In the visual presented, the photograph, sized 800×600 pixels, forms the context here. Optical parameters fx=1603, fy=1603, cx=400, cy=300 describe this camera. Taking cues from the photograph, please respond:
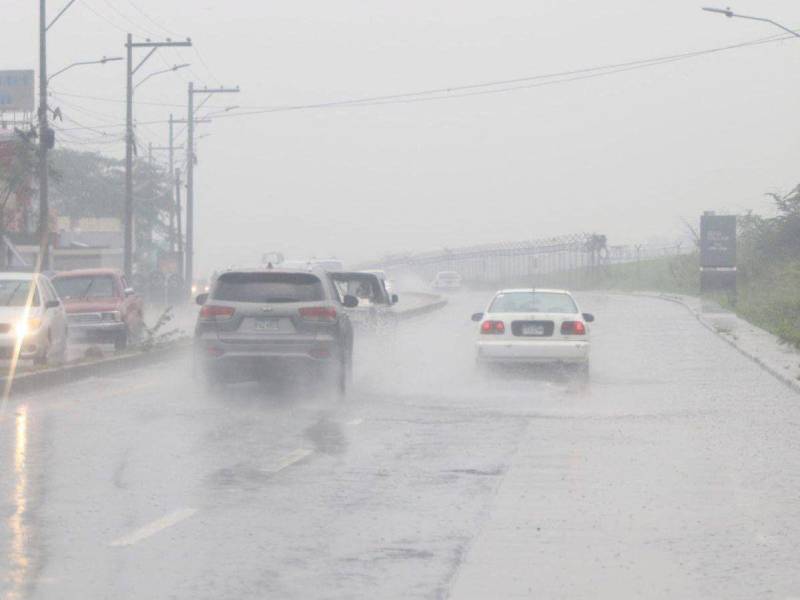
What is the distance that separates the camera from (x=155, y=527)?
34.5ft

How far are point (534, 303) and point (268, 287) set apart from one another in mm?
6524

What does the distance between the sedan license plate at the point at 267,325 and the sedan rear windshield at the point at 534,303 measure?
6135 mm

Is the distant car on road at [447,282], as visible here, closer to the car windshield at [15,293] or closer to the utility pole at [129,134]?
the utility pole at [129,134]

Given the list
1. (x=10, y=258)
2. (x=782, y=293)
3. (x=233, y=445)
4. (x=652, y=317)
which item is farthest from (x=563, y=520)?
(x=652, y=317)

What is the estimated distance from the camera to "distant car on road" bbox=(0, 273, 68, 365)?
2494 centimetres

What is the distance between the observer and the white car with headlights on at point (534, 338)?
25.6 meters

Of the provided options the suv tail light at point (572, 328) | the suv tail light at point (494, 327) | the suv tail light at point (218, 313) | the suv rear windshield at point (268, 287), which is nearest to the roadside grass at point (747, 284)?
the suv tail light at point (572, 328)

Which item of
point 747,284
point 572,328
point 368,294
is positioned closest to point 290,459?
point 572,328

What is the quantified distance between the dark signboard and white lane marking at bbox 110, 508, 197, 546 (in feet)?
166

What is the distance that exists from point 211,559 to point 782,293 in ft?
133

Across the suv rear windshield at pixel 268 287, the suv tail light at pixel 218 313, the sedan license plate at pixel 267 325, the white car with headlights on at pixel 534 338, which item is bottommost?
the white car with headlights on at pixel 534 338

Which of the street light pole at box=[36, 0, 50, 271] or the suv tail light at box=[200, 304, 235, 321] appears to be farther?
the street light pole at box=[36, 0, 50, 271]

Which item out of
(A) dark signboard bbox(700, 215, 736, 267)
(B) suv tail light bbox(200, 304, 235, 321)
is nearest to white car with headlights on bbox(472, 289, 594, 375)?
(B) suv tail light bbox(200, 304, 235, 321)

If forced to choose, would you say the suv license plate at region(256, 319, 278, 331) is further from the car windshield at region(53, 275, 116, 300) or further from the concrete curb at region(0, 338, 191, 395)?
the car windshield at region(53, 275, 116, 300)
